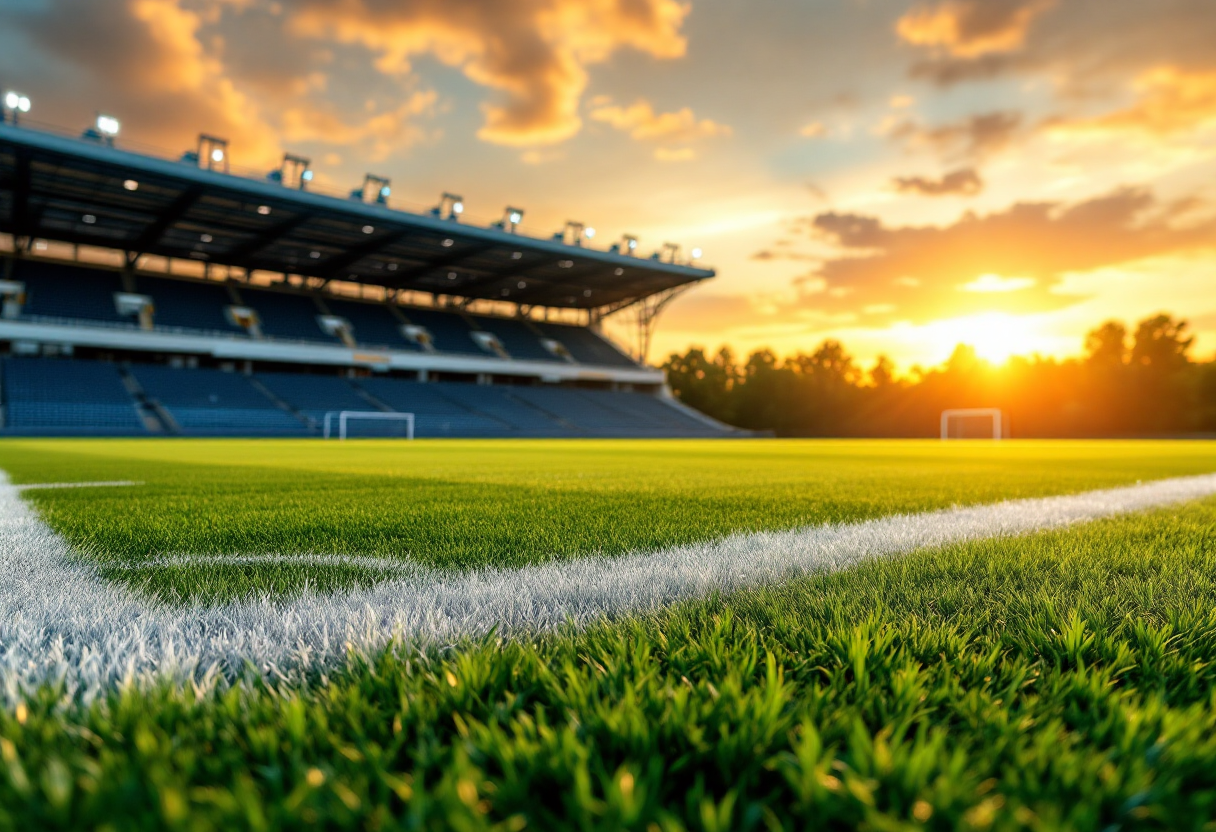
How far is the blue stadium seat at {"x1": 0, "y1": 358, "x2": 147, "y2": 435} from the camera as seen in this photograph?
2312 cm

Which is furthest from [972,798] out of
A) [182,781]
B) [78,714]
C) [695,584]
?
[695,584]

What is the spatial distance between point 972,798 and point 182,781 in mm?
809

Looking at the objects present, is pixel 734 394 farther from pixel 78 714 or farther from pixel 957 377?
pixel 78 714

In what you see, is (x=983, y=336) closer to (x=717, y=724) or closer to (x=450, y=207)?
(x=450, y=207)

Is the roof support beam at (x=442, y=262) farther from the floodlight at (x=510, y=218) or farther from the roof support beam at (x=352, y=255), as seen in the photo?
the roof support beam at (x=352, y=255)

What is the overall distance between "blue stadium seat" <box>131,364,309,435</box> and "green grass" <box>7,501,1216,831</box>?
90.4ft

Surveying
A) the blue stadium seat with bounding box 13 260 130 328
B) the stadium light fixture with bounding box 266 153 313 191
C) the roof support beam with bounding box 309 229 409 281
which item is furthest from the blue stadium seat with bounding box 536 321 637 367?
the blue stadium seat with bounding box 13 260 130 328

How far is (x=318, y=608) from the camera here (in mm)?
1671

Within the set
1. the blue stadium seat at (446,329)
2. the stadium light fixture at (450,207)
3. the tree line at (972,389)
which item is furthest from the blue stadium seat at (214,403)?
the tree line at (972,389)

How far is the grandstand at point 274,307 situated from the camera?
25125 millimetres

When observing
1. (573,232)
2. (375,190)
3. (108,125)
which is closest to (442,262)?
(375,190)

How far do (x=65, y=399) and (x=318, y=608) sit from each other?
29.2m

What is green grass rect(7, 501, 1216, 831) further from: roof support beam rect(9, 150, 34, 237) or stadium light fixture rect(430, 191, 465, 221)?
stadium light fixture rect(430, 191, 465, 221)

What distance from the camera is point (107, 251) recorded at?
31953 millimetres
